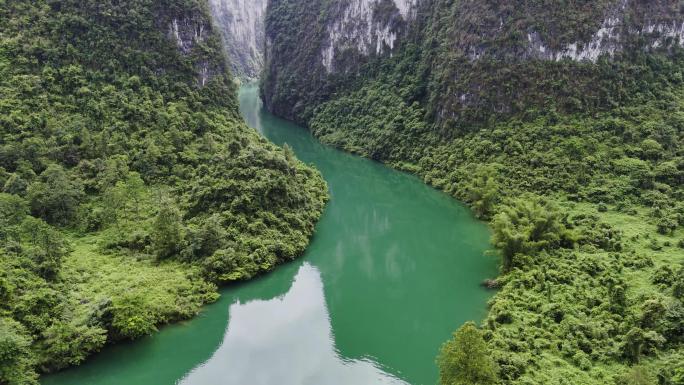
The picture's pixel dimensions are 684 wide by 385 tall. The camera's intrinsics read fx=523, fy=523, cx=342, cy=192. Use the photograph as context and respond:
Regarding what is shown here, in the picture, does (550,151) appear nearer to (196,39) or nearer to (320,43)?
(196,39)

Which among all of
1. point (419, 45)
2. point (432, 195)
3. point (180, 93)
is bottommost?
point (432, 195)

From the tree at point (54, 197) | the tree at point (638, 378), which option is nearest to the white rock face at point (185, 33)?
the tree at point (54, 197)

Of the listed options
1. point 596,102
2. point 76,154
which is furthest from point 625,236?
point 76,154

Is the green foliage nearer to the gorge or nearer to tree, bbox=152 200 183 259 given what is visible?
the gorge

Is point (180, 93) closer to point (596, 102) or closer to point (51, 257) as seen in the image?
point (51, 257)

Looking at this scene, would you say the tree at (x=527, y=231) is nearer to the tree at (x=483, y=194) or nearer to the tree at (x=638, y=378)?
the tree at (x=483, y=194)
